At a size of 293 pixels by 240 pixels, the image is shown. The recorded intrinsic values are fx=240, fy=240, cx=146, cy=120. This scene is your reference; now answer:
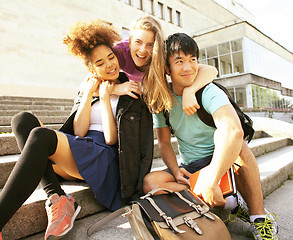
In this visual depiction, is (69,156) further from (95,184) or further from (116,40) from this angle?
(116,40)

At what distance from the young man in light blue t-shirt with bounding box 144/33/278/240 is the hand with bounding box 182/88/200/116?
A: 71 millimetres

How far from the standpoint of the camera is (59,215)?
1.45 m

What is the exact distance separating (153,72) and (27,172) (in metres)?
1.10

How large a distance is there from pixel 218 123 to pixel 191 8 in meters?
21.9

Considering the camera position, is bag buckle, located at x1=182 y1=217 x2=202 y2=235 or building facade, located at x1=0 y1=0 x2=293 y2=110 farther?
building facade, located at x1=0 y1=0 x2=293 y2=110

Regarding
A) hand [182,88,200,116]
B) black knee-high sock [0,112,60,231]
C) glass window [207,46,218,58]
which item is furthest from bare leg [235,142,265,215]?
glass window [207,46,218,58]

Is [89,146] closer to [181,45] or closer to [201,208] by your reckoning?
[201,208]

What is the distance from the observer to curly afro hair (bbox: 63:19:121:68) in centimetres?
209

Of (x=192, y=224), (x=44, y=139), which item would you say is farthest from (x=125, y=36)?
(x=192, y=224)


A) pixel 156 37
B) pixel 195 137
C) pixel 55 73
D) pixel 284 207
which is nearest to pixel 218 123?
pixel 195 137

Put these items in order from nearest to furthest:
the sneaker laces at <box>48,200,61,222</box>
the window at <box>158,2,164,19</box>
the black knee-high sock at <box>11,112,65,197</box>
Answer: the sneaker laces at <box>48,200,61,222</box>
the black knee-high sock at <box>11,112,65,197</box>
the window at <box>158,2,164,19</box>

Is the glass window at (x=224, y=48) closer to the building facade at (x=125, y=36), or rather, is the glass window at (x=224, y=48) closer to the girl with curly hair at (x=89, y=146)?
the building facade at (x=125, y=36)

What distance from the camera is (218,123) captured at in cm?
158

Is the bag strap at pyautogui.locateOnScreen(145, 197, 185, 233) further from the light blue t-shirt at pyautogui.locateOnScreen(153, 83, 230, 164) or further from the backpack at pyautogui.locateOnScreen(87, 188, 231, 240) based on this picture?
the light blue t-shirt at pyautogui.locateOnScreen(153, 83, 230, 164)
